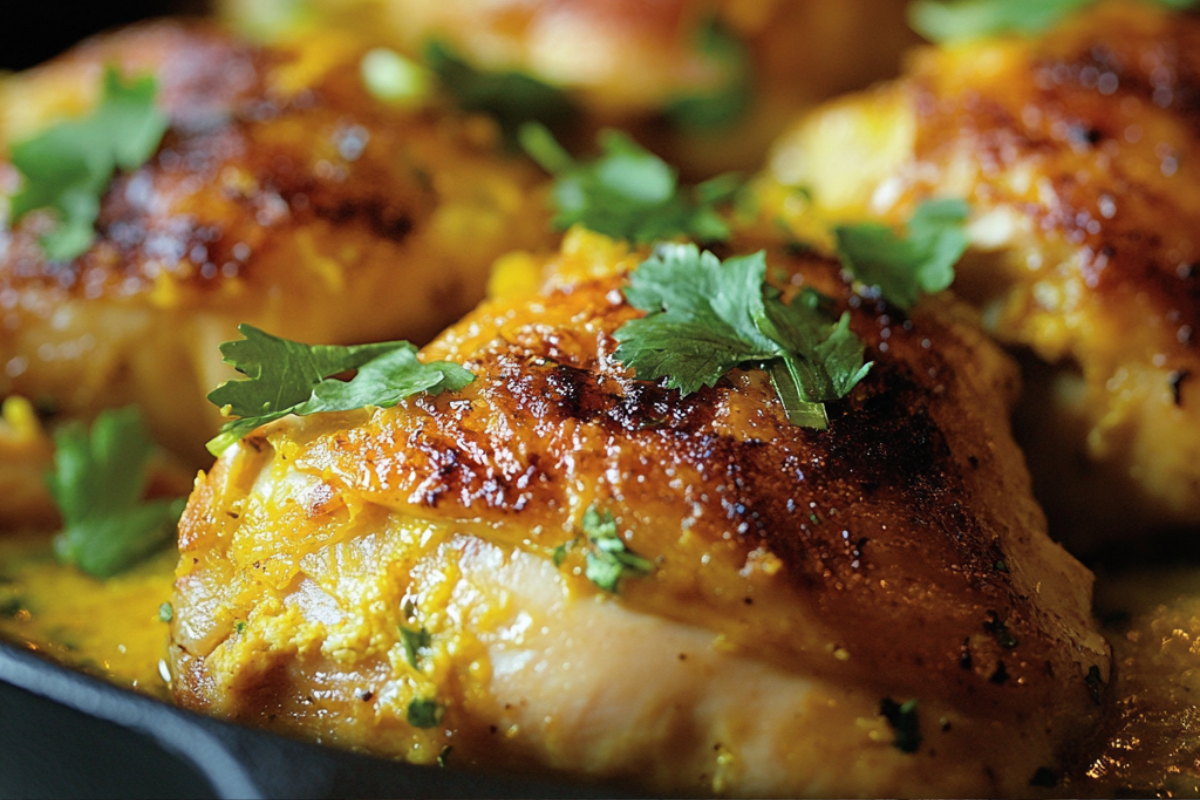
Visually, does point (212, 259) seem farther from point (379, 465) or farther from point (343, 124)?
point (379, 465)

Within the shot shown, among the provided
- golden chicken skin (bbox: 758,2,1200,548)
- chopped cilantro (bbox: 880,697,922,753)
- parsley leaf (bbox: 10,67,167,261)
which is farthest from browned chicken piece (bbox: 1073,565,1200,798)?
parsley leaf (bbox: 10,67,167,261)

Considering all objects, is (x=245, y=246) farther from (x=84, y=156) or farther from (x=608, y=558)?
(x=608, y=558)

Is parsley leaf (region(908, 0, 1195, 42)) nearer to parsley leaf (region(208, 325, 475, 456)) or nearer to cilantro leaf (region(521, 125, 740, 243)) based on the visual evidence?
cilantro leaf (region(521, 125, 740, 243))

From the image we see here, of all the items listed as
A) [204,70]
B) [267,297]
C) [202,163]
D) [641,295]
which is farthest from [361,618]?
[204,70]

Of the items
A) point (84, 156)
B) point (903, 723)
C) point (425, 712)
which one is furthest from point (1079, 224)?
point (84, 156)

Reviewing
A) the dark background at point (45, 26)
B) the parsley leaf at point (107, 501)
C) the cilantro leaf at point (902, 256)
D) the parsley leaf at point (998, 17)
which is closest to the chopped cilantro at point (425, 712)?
the parsley leaf at point (107, 501)

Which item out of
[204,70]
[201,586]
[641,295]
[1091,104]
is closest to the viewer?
[201,586]

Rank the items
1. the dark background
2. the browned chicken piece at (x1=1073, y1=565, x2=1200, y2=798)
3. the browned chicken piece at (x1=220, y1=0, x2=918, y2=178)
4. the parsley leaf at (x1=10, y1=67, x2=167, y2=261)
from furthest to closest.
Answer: the dark background → the browned chicken piece at (x1=220, y1=0, x2=918, y2=178) → the parsley leaf at (x1=10, y1=67, x2=167, y2=261) → the browned chicken piece at (x1=1073, y1=565, x2=1200, y2=798)
